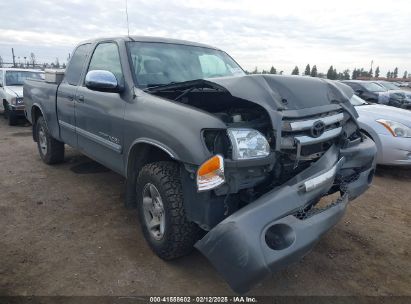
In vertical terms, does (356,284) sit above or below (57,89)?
below

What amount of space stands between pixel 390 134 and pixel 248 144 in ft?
13.4

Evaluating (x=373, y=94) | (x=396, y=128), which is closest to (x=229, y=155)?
(x=396, y=128)

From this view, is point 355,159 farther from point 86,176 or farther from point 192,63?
point 86,176

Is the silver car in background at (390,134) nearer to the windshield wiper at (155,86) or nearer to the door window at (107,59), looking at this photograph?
the windshield wiper at (155,86)

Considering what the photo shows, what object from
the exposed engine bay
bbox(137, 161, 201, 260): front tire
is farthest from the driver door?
the exposed engine bay

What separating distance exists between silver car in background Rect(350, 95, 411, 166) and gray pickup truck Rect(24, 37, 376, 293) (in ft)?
8.04

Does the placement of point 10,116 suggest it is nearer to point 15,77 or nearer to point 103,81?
point 15,77

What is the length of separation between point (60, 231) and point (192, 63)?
89.1 inches

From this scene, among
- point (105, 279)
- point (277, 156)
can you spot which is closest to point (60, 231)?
point (105, 279)

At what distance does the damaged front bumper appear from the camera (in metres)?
2.11

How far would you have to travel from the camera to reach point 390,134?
5.63m

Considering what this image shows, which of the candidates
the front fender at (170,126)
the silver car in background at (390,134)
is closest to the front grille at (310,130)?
the front fender at (170,126)

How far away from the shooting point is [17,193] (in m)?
4.60

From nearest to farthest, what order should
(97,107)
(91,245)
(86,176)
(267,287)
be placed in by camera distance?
(267,287) → (91,245) → (97,107) → (86,176)
